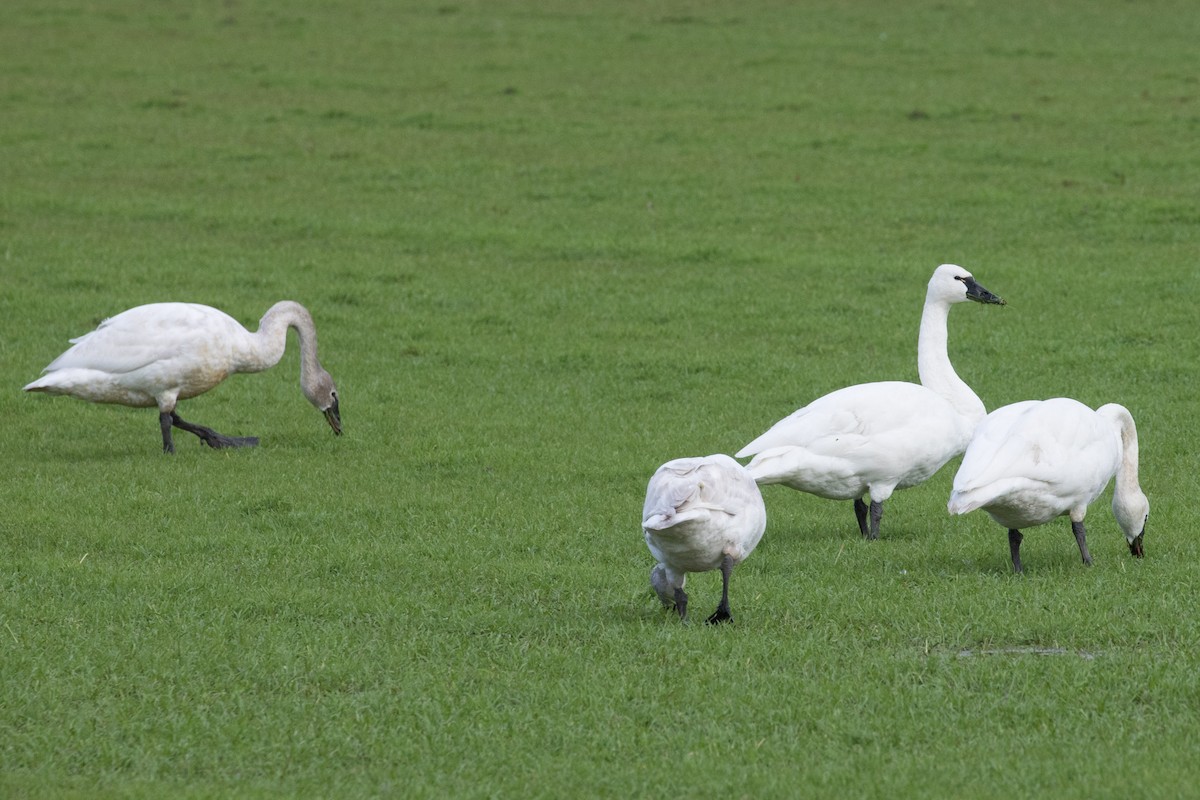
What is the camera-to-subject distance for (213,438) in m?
12.3

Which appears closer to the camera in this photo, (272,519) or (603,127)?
(272,519)

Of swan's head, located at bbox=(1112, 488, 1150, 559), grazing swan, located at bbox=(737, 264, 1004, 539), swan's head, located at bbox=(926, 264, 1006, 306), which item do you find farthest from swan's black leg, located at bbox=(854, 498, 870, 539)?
swan's head, located at bbox=(926, 264, 1006, 306)

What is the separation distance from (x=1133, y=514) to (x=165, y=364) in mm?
7279

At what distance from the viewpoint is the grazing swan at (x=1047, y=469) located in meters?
8.12

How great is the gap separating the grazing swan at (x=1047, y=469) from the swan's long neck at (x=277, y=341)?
623cm

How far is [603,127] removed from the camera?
25.1 metres

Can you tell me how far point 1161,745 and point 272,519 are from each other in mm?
5855

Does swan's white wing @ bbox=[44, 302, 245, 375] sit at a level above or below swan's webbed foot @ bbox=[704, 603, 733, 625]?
above

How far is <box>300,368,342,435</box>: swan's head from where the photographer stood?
41.7ft

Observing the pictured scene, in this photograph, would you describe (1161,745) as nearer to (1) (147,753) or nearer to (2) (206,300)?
(1) (147,753)

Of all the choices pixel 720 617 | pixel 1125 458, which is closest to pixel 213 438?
pixel 720 617

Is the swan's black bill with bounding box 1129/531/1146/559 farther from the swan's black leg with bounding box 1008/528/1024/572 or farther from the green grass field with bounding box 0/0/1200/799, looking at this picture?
the swan's black leg with bounding box 1008/528/1024/572

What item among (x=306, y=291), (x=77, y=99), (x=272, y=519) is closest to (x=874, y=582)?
(x=272, y=519)

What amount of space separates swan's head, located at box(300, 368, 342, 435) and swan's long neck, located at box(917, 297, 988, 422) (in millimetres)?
4700
